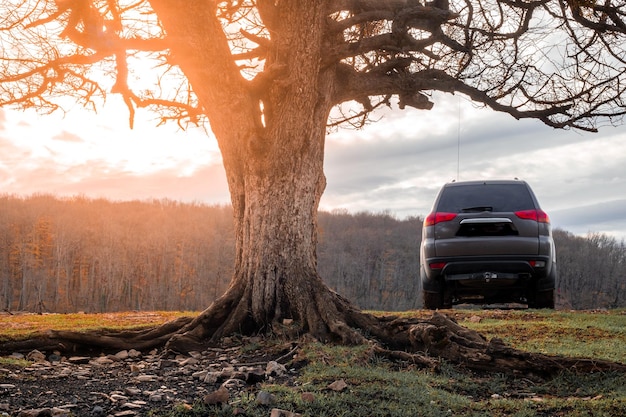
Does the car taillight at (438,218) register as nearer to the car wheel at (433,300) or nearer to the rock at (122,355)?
the car wheel at (433,300)

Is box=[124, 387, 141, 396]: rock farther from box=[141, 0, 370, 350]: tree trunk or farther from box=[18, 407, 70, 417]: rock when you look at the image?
box=[141, 0, 370, 350]: tree trunk

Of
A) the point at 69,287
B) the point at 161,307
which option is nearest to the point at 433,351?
the point at 161,307

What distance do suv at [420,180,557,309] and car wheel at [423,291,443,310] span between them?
155 millimetres

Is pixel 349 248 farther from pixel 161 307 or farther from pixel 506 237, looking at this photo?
pixel 506 237

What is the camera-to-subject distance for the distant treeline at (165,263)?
7462cm

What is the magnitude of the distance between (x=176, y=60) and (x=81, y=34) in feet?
4.73

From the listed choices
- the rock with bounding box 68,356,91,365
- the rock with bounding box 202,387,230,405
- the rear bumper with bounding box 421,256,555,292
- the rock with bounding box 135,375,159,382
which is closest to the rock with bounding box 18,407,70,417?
the rock with bounding box 202,387,230,405

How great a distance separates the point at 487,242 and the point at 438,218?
102 centimetres

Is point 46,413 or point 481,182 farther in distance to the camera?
point 481,182

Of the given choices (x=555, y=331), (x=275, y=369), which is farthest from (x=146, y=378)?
(x=555, y=331)

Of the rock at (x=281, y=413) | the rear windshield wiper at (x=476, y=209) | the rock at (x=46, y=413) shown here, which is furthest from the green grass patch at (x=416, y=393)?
the rear windshield wiper at (x=476, y=209)

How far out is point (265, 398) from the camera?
4934mm

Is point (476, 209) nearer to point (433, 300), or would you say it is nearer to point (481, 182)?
point (481, 182)

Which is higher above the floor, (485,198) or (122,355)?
(485,198)
